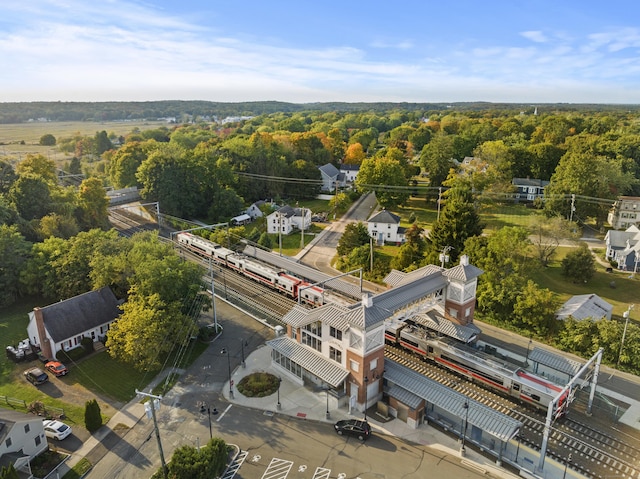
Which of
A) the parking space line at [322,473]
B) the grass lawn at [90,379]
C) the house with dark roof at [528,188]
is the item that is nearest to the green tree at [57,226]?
the grass lawn at [90,379]

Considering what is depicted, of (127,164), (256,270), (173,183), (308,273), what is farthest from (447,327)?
(127,164)

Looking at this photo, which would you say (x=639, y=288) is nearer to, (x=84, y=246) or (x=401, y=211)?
(x=401, y=211)

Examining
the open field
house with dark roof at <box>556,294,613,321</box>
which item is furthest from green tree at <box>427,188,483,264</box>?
the open field

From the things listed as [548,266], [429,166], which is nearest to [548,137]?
[429,166]

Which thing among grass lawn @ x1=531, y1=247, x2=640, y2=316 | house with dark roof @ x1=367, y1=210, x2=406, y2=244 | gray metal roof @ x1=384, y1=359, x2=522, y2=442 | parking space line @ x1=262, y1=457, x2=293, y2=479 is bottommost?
parking space line @ x1=262, y1=457, x2=293, y2=479

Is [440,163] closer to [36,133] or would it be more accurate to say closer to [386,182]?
[386,182]

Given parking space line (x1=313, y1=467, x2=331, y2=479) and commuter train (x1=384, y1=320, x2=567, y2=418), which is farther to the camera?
commuter train (x1=384, y1=320, x2=567, y2=418)

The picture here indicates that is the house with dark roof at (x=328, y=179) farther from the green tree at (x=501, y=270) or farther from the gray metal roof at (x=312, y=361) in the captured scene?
the gray metal roof at (x=312, y=361)

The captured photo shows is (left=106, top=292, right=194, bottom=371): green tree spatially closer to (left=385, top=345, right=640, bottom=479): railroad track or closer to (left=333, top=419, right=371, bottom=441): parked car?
(left=333, top=419, right=371, bottom=441): parked car
